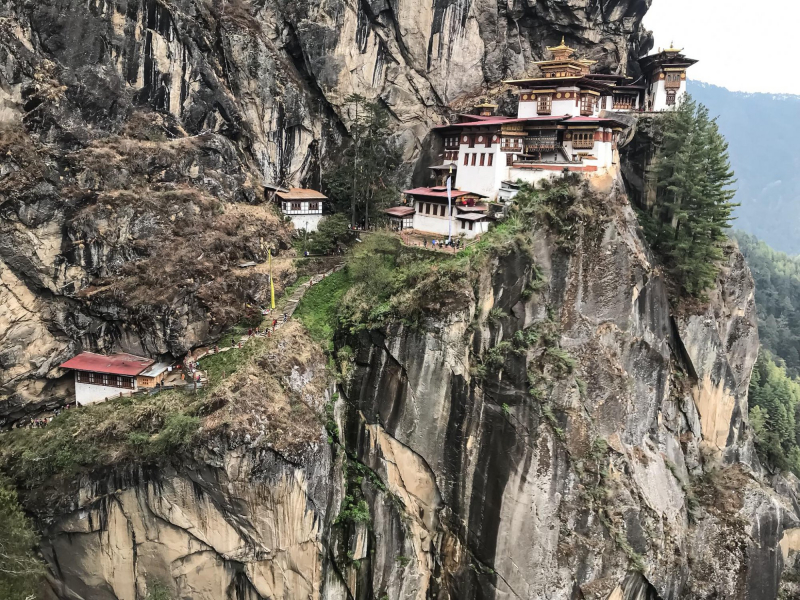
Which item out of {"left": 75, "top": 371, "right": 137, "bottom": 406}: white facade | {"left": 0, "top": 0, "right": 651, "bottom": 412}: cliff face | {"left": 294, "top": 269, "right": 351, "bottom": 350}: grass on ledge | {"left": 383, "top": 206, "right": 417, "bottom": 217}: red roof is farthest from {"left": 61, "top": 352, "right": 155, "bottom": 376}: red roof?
{"left": 383, "top": 206, "right": 417, "bottom": 217}: red roof

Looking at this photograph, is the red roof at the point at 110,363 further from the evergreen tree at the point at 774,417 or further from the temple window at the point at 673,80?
the evergreen tree at the point at 774,417

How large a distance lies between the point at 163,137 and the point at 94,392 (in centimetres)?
1426

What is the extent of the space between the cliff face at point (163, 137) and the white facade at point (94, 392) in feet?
4.53

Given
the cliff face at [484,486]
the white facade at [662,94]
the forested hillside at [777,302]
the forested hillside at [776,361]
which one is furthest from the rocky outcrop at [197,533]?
the forested hillside at [777,302]

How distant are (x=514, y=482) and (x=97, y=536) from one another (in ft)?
55.2

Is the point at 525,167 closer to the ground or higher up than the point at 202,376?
higher up

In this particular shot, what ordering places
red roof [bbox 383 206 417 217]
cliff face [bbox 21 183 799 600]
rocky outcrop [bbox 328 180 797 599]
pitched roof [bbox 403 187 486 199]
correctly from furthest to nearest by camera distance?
red roof [bbox 383 206 417 217] → pitched roof [bbox 403 187 486 199] → rocky outcrop [bbox 328 180 797 599] → cliff face [bbox 21 183 799 600]

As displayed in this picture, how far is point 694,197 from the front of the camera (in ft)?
109

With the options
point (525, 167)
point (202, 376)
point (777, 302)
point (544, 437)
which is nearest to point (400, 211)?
A: point (525, 167)

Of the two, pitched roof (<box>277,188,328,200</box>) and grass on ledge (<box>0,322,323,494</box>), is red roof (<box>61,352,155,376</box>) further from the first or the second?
pitched roof (<box>277,188,328,200</box>)

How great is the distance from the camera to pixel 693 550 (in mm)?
31281

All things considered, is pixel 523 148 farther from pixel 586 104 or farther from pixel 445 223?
pixel 445 223

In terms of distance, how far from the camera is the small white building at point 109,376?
25.1m

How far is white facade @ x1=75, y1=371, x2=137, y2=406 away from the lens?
2527 centimetres
